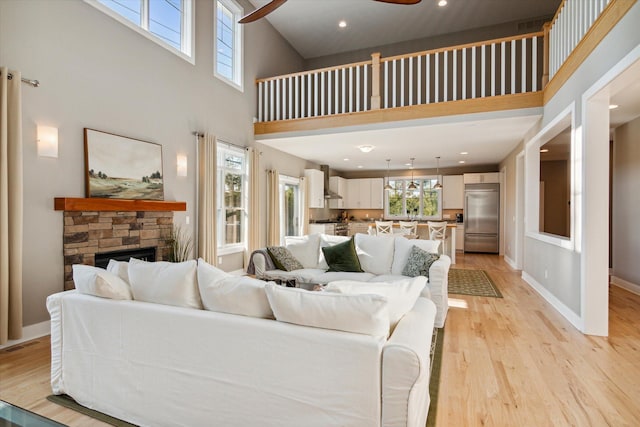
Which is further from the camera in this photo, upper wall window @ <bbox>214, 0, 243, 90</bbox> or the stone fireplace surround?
upper wall window @ <bbox>214, 0, 243, 90</bbox>

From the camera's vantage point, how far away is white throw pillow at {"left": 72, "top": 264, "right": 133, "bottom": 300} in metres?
2.09

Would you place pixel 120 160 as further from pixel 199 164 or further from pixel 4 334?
pixel 4 334

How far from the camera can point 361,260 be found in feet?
15.4

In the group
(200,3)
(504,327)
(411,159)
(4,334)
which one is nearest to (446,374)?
(504,327)

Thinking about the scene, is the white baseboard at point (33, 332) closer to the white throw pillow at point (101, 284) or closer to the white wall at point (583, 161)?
the white throw pillow at point (101, 284)

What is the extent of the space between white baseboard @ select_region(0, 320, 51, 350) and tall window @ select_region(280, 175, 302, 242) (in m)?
4.93

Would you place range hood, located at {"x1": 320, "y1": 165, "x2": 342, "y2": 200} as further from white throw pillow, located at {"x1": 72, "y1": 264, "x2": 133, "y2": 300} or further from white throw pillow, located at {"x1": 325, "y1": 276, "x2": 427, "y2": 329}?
white throw pillow, located at {"x1": 325, "y1": 276, "x2": 427, "y2": 329}

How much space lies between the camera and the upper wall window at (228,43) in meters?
5.98

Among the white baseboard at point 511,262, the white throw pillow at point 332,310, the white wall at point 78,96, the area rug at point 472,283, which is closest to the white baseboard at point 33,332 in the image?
the white wall at point 78,96

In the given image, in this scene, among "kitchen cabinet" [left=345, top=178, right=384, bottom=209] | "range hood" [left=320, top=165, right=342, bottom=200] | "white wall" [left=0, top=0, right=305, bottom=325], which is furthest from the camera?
"kitchen cabinet" [left=345, top=178, right=384, bottom=209]

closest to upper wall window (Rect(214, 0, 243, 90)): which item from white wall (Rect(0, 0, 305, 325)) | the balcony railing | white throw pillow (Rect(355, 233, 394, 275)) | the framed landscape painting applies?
white wall (Rect(0, 0, 305, 325))

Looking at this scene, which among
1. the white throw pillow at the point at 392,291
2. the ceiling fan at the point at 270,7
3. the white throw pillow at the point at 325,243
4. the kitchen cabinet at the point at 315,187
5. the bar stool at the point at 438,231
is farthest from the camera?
the kitchen cabinet at the point at 315,187

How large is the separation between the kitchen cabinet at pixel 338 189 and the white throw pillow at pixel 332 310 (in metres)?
9.19

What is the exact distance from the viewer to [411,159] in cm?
920
